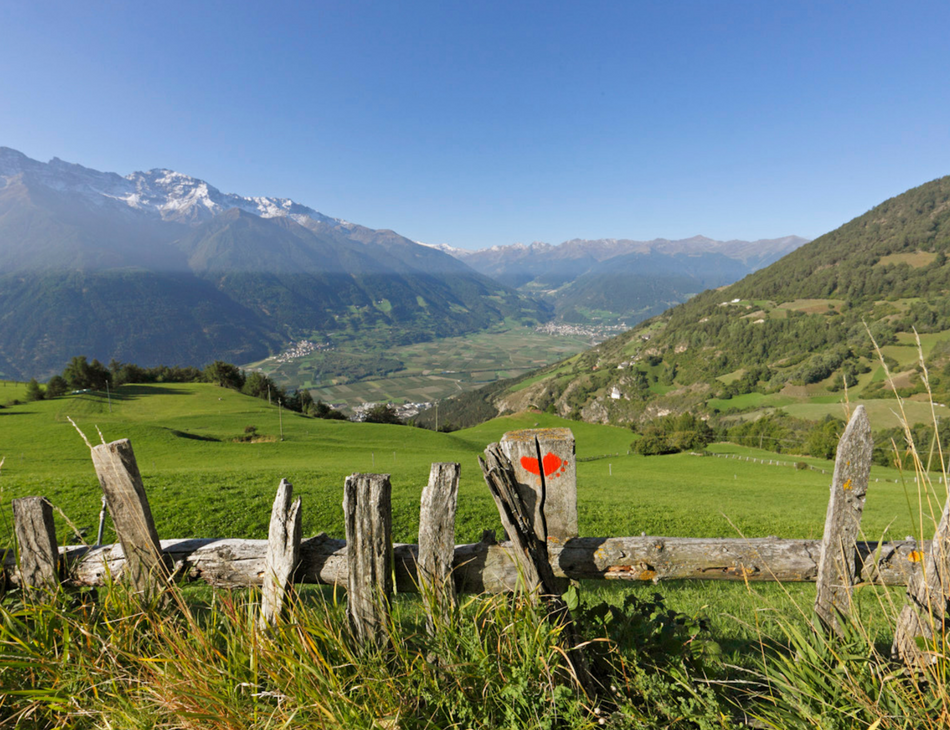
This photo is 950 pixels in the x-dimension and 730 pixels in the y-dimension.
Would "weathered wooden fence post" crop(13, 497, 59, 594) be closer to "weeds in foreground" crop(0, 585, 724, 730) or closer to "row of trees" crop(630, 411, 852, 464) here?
"weeds in foreground" crop(0, 585, 724, 730)

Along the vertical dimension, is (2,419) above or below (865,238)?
below

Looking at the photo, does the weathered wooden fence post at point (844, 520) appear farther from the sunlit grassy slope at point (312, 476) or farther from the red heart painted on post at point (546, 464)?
the red heart painted on post at point (546, 464)

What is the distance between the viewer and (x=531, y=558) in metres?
2.73

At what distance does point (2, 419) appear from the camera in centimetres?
3038

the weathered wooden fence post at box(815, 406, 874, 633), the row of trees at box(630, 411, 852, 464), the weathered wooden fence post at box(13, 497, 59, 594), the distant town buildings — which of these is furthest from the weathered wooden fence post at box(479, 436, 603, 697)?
the distant town buildings

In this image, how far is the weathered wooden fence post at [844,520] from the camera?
2646mm

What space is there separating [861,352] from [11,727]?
149 m

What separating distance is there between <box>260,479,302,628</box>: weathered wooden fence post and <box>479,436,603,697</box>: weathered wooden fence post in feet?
4.42

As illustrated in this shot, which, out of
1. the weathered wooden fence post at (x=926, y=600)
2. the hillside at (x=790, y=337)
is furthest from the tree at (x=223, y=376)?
the weathered wooden fence post at (x=926, y=600)

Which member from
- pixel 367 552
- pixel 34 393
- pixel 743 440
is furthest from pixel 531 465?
pixel 34 393

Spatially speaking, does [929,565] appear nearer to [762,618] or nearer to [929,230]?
[762,618]

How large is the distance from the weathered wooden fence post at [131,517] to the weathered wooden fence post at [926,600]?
4715 millimetres

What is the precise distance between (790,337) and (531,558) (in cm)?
16132

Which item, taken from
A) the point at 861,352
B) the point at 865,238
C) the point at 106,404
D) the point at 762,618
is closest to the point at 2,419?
the point at 106,404
